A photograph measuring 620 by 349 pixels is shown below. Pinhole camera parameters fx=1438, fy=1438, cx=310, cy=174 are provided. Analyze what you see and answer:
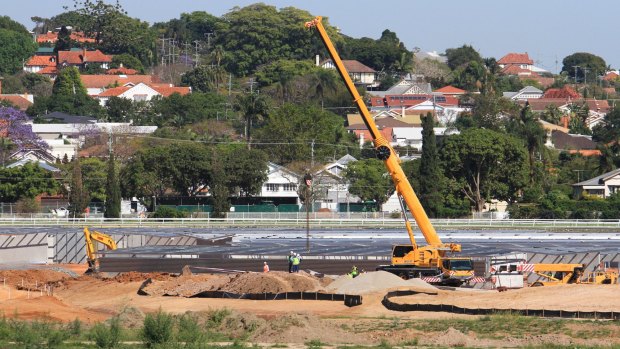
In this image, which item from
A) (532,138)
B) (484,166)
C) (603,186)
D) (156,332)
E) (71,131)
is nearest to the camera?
(156,332)

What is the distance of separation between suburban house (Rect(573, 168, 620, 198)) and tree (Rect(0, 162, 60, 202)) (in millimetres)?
44955

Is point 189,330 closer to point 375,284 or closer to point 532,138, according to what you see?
point 375,284

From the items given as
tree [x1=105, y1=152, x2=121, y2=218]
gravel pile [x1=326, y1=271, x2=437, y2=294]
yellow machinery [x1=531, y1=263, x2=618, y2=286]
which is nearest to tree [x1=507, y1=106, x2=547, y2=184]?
tree [x1=105, y1=152, x2=121, y2=218]

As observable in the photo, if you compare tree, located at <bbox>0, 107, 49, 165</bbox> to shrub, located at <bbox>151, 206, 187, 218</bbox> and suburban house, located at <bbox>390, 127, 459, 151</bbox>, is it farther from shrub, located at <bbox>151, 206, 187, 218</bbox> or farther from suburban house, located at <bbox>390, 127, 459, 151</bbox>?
suburban house, located at <bbox>390, 127, 459, 151</bbox>

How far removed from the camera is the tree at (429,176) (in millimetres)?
108562

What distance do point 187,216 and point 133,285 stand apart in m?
53.5

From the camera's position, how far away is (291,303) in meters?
50.2

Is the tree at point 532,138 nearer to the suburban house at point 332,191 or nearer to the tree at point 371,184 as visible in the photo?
the tree at point 371,184

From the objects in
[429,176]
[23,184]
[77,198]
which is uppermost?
[429,176]

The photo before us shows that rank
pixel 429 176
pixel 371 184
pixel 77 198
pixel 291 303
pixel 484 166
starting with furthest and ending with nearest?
1. pixel 371 184
2. pixel 484 166
3. pixel 77 198
4. pixel 429 176
5. pixel 291 303

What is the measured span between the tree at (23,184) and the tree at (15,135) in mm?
24453

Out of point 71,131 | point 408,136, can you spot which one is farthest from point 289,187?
point 408,136

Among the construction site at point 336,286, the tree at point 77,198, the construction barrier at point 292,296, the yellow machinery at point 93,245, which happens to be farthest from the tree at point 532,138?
the construction barrier at point 292,296

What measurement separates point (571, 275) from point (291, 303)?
1221 centimetres
